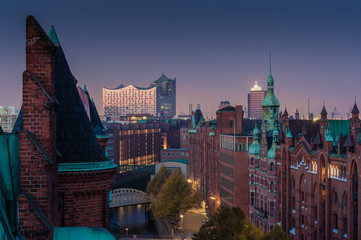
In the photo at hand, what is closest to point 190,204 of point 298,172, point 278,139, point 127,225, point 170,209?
point 170,209

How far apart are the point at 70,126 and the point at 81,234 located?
19.1 feet

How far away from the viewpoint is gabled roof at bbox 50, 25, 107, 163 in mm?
17203

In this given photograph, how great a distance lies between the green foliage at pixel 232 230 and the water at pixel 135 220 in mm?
34759

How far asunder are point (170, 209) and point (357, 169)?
45.8m

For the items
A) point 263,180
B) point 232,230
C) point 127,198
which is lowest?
point 127,198

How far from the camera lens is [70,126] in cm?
1752

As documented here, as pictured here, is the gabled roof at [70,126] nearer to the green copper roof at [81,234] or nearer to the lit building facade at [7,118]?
the green copper roof at [81,234]

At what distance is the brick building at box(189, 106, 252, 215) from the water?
47.8 ft

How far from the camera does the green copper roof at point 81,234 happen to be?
41.6 ft

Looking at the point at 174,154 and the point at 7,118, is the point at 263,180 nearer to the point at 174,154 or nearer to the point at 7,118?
the point at 7,118

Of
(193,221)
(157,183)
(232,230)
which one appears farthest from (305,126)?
(157,183)

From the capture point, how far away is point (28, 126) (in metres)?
12.4

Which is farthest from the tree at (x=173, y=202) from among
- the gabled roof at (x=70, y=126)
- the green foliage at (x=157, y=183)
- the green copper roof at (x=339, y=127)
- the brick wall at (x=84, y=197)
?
the gabled roof at (x=70, y=126)

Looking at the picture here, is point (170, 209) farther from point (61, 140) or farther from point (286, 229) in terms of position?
point (61, 140)
